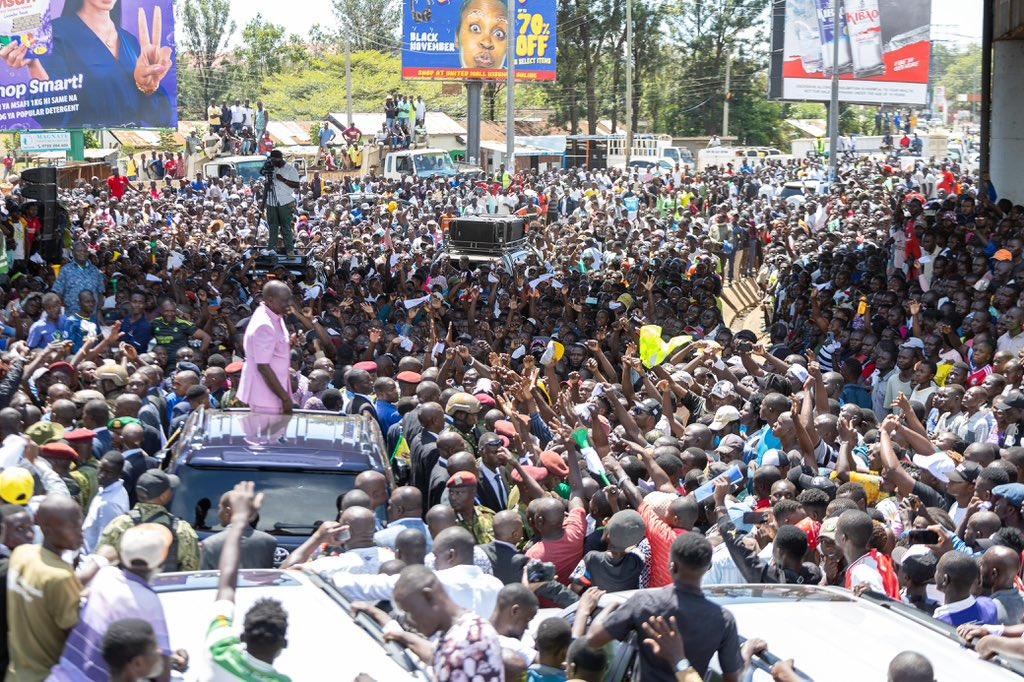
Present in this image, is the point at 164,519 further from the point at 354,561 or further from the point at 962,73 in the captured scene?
the point at 962,73

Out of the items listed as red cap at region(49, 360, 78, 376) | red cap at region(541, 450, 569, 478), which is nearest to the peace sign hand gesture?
red cap at region(49, 360, 78, 376)

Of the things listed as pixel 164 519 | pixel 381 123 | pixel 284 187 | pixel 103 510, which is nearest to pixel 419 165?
pixel 381 123

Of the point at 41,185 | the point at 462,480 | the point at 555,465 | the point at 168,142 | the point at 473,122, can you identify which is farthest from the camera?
the point at 168,142

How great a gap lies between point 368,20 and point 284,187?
2732 inches

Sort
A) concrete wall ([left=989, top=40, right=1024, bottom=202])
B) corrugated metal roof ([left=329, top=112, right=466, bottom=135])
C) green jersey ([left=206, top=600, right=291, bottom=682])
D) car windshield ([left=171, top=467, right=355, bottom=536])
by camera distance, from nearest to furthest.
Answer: green jersey ([left=206, top=600, right=291, bottom=682]), car windshield ([left=171, top=467, right=355, bottom=536]), concrete wall ([left=989, top=40, right=1024, bottom=202]), corrugated metal roof ([left=329, top=112, right=466, bottom=135])

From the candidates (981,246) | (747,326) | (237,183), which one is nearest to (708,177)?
(237,183)

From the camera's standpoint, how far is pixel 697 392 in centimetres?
A: 1106

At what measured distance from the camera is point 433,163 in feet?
143

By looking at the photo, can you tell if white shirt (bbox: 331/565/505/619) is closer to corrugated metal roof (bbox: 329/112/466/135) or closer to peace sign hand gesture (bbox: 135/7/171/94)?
peace sign hand gesture (bbox: 135/7/171/94)

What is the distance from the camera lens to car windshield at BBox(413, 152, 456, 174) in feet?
140

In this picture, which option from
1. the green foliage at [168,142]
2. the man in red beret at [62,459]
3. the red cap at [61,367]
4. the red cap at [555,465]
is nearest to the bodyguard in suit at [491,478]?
the red cap at [555,465]

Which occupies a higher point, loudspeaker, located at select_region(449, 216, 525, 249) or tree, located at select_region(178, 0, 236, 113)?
tree, located at select_region(178, 0, 236, 113)

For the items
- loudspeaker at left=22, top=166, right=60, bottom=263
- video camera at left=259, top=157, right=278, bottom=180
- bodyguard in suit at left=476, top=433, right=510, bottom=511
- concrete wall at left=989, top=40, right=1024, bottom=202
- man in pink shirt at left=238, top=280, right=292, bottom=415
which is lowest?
bodyguard in suit at left=476, top=433, right=510, bottom=511

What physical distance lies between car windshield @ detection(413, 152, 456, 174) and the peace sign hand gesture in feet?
40.0
